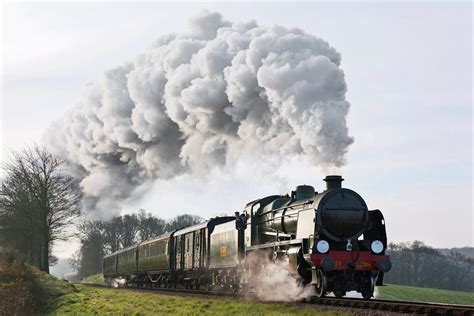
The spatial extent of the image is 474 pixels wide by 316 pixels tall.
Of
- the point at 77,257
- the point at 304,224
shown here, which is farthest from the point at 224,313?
the point at 77,257

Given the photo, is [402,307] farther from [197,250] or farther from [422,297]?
[422,297]

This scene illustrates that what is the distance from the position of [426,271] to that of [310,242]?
288ft

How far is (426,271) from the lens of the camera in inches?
3861

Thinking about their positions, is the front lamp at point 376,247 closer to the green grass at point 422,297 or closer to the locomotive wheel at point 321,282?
the locomotive wheel at point 321,282

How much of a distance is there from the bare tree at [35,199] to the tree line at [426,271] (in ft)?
204

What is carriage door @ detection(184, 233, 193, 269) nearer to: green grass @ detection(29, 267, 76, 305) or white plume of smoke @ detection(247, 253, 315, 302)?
Result: green grass @ detection(29, 267, 76, 305)

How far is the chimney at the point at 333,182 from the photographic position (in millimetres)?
16781

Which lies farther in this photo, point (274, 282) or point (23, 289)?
point (23, 289)

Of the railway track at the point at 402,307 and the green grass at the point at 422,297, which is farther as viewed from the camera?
the green grass at the point at 422,297

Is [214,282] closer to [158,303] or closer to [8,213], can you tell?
[158,303]

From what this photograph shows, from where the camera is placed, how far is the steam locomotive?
16.0 meters

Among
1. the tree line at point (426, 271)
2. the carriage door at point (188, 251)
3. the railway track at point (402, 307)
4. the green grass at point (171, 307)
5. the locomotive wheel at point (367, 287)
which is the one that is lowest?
the tree line at point (426, 271)

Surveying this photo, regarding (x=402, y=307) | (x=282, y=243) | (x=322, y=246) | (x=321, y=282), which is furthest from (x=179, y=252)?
(x=402, y=307)

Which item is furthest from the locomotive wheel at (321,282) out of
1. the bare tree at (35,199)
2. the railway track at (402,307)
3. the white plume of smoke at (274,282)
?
the bare tree at (35,199)
